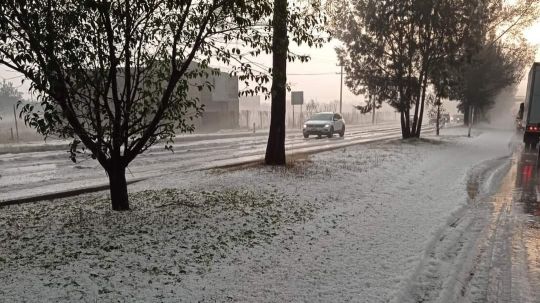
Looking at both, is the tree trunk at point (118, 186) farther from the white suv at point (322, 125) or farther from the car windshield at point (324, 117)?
the car windshield at point (324, 117)

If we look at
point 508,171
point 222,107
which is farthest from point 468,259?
point 222,107

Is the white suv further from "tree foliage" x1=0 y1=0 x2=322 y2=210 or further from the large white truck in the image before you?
"tree foliage" x1=0 y1=0 x2=322 y2=210

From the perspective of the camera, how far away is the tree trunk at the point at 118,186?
22.4 ft

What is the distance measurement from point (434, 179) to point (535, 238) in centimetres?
537

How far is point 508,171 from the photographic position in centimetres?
1389

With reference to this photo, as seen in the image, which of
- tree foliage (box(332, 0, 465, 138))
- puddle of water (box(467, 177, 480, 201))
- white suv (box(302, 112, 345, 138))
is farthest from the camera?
white suv (box(302, 112, 345, 138))

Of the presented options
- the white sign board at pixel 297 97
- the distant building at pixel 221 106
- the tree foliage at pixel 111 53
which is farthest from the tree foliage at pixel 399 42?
the distant building at pixel 221 106

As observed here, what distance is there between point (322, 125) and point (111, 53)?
24160 mm

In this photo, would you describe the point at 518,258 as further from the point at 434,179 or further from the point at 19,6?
the point at 19,6

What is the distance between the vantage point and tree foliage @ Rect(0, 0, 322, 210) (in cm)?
534

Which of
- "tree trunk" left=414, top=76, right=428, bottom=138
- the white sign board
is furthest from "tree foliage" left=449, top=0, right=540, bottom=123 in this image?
the white sign board

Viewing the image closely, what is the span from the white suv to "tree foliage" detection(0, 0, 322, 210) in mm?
21974

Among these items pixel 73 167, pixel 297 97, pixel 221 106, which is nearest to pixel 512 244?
pixel 73 167

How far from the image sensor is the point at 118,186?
273 inches
